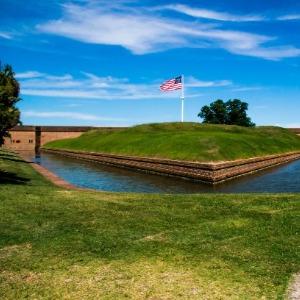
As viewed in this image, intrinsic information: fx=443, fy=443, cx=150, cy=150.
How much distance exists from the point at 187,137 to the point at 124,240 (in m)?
40.9

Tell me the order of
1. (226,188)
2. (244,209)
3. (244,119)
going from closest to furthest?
(244,209), (226,188), (244,119)

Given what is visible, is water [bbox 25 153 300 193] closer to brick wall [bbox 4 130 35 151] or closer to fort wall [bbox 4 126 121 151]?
fort wall [bbox 4 126 121 151]

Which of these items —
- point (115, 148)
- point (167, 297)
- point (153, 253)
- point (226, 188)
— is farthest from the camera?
point (115, 148)

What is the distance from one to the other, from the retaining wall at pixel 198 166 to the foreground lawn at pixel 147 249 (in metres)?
16.8

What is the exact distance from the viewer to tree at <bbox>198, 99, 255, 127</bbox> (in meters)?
120

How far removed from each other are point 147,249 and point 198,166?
2434cm

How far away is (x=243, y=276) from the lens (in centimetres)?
845

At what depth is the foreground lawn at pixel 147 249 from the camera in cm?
796

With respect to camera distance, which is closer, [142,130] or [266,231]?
[266,231]

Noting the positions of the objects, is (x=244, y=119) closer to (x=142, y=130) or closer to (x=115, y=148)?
(x=142, y=130)

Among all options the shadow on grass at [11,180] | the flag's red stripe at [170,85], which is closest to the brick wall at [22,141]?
the flag's red stripe at [170,85]

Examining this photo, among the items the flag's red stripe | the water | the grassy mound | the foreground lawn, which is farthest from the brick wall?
the foreground lawn

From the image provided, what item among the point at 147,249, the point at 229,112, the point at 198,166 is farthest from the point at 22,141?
the point at 147,249

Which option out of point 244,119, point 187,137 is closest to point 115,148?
point 187,137
